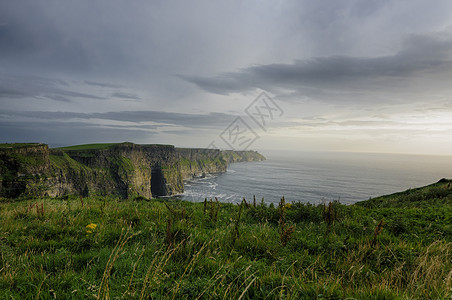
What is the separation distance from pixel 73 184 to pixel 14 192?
32706 millimetres

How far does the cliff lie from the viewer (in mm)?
67625

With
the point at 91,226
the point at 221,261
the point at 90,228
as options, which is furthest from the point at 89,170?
the point at 221,261

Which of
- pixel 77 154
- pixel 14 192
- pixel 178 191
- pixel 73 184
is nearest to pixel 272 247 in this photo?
pixel 14 192

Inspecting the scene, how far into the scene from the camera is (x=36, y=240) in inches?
204

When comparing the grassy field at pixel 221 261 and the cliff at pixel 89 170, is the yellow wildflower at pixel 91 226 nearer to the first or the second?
the grassy field at pixel 221 261

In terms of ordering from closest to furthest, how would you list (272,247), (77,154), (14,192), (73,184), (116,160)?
(272,247) < (14,192) < (73,184) < (77,154) < (116,160)

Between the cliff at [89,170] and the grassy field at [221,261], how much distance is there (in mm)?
2614

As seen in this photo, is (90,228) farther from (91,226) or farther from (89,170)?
(89,170)

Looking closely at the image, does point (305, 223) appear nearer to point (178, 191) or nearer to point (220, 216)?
point (220, 216)

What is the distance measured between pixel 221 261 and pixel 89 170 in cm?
12873

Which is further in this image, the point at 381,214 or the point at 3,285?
the point at 381,214

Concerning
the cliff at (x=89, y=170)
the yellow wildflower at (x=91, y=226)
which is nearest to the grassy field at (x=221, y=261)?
the yellow wildflower at (x=91, y=226)

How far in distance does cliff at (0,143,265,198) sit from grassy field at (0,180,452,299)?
8.58 ft

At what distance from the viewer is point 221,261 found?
164 inches
